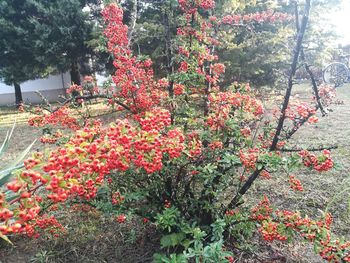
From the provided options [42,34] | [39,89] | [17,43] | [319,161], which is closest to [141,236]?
[319,161]

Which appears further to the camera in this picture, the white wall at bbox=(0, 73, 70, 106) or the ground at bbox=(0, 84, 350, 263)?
the white wall at bbox=(0, 73, 70, 106)

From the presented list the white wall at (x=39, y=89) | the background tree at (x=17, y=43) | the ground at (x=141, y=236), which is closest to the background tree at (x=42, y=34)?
the background tree at (x=17, y=43)

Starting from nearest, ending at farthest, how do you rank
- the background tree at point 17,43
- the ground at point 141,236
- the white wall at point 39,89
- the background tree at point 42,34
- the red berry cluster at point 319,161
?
the red berry cluster at point 319,161 → the ground at point 141,236 → the background tree at point 42,34 → the background tree at point 17,43 → the white wall at point 39,89

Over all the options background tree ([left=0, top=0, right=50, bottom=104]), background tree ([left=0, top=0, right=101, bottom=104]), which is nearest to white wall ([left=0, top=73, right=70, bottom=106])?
background tree ([left=0, top=0, right=50, bottom=104])

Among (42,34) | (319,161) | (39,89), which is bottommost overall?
(39,89)

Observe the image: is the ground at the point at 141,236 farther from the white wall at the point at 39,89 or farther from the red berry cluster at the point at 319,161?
the white wall at the point at 39,89

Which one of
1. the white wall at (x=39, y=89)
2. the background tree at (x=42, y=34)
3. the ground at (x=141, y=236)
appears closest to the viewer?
the ground at (x=141, y=236)

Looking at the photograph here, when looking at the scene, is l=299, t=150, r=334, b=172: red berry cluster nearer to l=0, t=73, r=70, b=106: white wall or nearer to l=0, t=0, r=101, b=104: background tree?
l=0, t=0, r=101, b=104: background tree

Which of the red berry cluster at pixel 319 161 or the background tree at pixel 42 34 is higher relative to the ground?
the background tree at pixel 42 34

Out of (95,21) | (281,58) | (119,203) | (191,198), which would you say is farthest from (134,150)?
(95,21)

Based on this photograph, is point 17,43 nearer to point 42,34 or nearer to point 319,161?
point 42,34

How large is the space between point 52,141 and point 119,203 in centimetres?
104

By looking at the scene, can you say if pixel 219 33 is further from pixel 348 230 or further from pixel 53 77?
pixel 53 77

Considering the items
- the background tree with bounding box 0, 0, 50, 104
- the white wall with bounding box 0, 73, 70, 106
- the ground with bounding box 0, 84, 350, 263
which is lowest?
the ground with bounding box 0, 84, 350, 263
